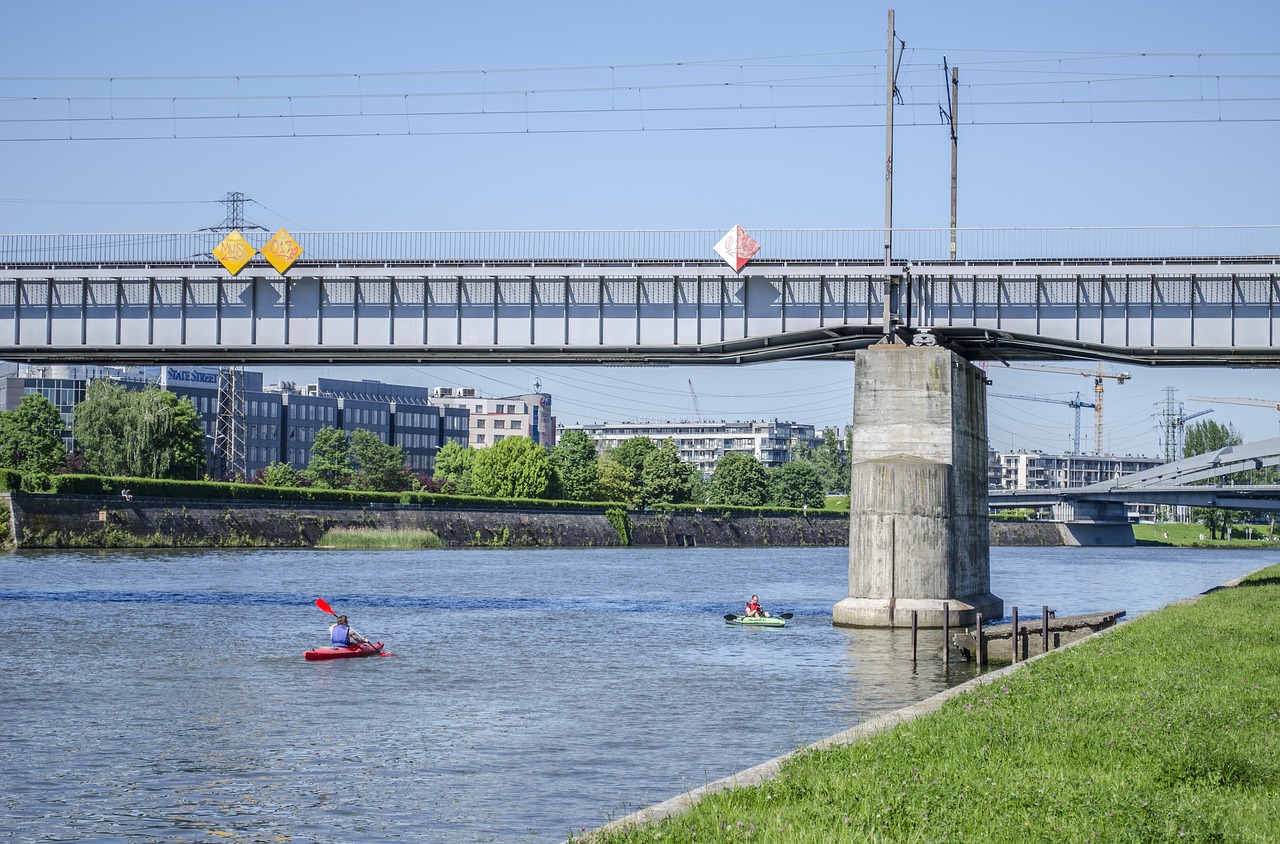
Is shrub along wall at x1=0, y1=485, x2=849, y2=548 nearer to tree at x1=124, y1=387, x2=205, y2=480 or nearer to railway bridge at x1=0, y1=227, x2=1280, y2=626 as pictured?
tree at x1=124, y1=387, x2=205, y2=480

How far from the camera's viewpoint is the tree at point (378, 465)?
186125 mm

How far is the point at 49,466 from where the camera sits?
12038 cm

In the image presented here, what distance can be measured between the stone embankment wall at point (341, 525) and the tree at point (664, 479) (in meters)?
13.9

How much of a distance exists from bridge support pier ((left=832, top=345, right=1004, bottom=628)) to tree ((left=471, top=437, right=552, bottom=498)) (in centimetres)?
11610

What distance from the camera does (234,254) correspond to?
5331 cm

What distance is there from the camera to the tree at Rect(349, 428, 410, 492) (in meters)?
186

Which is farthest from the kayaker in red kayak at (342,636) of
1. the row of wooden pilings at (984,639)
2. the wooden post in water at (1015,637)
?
the wooden post in water at (1015,637)

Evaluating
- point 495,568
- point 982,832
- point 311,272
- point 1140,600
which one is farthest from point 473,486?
point 982,832

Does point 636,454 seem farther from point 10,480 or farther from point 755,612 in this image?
point 755,612

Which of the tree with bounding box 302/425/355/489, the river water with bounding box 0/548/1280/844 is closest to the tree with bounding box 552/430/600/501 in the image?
the tree with bounding box 302/425/355/489

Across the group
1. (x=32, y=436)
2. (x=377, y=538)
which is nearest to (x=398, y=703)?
(x=377, y=538)

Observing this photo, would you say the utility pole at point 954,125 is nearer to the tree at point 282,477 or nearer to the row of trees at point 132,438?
the row of trees at point 132,438

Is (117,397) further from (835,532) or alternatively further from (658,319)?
Result: (835,532)

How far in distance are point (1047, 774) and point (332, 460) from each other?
7240 inches
